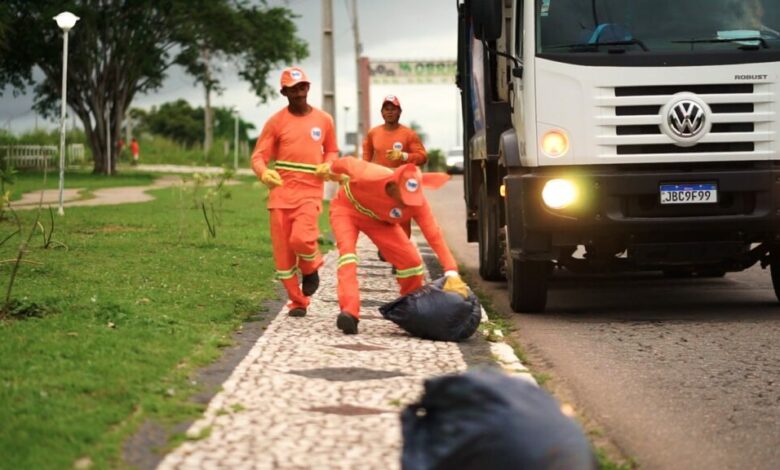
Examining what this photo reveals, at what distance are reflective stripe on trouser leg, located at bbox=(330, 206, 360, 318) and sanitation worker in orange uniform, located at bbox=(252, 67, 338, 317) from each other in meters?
0.46

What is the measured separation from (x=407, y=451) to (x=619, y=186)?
672 cm

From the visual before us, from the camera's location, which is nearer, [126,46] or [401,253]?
[401,253]

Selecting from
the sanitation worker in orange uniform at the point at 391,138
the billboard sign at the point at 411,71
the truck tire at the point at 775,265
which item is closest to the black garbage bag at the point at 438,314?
the truck tire at the point at 775,265

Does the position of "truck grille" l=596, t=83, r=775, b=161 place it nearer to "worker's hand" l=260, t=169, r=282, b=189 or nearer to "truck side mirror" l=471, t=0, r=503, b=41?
"truck side mirror" l=471, t=0, r=503, b=41

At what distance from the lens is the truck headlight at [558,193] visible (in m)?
11.8

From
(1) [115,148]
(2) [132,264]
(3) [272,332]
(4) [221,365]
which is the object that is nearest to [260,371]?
(4) [221,365]

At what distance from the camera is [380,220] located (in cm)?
1109

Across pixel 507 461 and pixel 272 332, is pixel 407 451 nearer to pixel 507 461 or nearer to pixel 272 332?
pixel 507 461

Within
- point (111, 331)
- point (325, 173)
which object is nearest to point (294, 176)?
point (325, 173)

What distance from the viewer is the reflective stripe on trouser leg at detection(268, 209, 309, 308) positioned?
11.7m

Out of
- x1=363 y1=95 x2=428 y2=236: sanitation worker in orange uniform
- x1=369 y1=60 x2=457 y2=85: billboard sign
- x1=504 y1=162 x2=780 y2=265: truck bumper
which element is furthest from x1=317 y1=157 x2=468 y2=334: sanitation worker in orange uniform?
x1=369 y1=60 x2=457 y2=85: billboard sign

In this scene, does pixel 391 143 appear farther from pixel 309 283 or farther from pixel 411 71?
pixel 411 71

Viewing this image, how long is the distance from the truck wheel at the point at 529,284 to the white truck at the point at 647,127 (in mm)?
418

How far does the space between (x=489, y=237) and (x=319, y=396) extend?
288 inches
